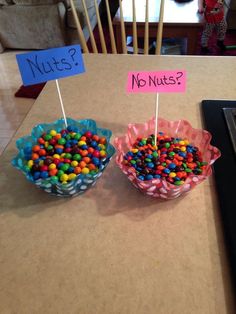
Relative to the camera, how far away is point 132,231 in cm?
58

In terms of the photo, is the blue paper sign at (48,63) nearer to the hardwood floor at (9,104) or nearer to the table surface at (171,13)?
the hardwood floor at (9,104)

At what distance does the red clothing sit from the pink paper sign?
81.2 inches

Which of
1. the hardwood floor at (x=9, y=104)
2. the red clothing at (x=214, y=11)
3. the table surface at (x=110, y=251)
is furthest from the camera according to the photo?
the red clothing at (x=214, y=11)

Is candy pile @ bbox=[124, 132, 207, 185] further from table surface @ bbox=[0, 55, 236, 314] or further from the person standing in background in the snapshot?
the person standing in background

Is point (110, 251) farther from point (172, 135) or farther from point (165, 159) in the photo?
point (172, 135)

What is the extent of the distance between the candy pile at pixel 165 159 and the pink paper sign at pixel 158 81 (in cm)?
12

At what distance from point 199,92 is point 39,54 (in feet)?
1.87

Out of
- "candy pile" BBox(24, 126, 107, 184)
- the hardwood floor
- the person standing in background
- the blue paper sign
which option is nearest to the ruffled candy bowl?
"candy pile" BBox(24, 126, 107, 184)

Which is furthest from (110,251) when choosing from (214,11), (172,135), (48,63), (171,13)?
(214,11)

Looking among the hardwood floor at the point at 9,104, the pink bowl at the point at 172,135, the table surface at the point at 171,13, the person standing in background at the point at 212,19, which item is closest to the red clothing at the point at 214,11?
the person standing in background at the point at 212,19

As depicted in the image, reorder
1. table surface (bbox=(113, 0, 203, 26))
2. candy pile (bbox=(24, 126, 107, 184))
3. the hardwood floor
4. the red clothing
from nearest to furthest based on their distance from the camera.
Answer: candy pile (bbox=(24, 126, 107, 184)), the hardwood floor, table surface (bbox=(113, 0, 203, 26)), the red clothing

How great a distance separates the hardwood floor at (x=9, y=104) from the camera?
196 centimetres

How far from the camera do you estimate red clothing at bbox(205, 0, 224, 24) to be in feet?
7.43

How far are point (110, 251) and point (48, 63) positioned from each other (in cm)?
46
